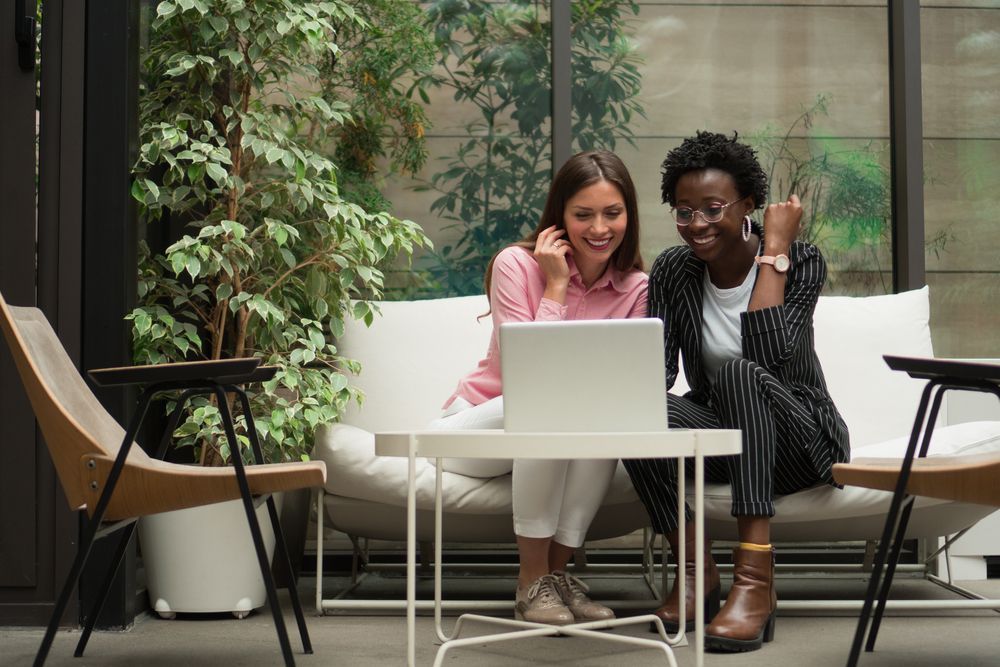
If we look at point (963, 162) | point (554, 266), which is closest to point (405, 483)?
point (554, 266)

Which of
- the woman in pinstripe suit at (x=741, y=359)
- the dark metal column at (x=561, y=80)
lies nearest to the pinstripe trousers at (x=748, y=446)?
the woman in pinstripe suit at (x=741, y=359)

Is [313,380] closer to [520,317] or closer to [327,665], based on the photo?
[520,317]

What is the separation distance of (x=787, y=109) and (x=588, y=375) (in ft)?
6.64

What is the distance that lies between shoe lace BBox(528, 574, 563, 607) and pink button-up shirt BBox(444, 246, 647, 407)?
0.54 meters

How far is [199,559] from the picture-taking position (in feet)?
8.68

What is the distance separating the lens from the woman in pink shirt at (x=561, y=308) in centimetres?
245

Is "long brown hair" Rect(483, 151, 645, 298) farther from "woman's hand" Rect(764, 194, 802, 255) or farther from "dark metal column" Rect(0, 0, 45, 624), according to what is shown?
"dark metal column" Rect(0, 0, 45, 624)

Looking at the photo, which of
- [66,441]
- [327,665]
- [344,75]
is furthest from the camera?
[344,75]

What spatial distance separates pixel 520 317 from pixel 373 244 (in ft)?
1.51

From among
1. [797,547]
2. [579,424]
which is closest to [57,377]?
[579,424]

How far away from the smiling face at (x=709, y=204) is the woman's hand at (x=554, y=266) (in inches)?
11.7

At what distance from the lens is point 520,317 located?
268cm

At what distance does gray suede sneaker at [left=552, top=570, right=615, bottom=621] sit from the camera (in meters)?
2.45

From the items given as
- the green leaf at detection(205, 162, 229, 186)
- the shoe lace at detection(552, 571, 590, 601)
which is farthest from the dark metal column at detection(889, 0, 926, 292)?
the green leaf at detection(205, 162, 229, 186)
